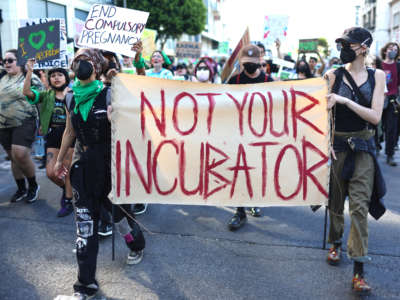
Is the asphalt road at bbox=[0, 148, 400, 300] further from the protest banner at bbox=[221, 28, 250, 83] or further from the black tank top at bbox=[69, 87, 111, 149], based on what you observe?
the protest banner at bbox=[221, 28, 250, 83]

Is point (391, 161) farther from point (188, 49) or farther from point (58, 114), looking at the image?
point (188, 49)

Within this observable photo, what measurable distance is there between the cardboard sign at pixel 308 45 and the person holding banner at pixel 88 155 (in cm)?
738

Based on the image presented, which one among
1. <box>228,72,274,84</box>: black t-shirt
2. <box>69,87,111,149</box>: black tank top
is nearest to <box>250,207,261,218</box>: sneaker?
<box>228,72,274,84</box>: black t-shirt

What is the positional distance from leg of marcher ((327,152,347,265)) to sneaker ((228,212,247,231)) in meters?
1.06

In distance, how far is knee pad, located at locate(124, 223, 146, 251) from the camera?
333cm

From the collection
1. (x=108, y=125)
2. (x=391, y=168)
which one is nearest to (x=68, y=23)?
(x=391, y=168)

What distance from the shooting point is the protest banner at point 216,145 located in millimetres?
3066

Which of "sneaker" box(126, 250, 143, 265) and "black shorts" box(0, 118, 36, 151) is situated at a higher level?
"black shorts" box(0, 118, 36, 151)

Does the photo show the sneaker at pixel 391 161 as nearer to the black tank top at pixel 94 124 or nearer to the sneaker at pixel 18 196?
the black tank top at pixel 94 124

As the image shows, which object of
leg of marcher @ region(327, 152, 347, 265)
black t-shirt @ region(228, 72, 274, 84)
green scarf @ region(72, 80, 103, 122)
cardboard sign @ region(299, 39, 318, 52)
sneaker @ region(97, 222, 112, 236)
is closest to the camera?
green scarf @ region(72, 80, 103, 122)

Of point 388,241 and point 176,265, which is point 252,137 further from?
point 388,241

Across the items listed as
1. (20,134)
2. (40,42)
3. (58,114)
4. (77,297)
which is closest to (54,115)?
(58,114)

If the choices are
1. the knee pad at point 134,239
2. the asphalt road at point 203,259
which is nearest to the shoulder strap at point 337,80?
the asphalt road at point 203,259

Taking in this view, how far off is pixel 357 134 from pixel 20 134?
395 centimetres
